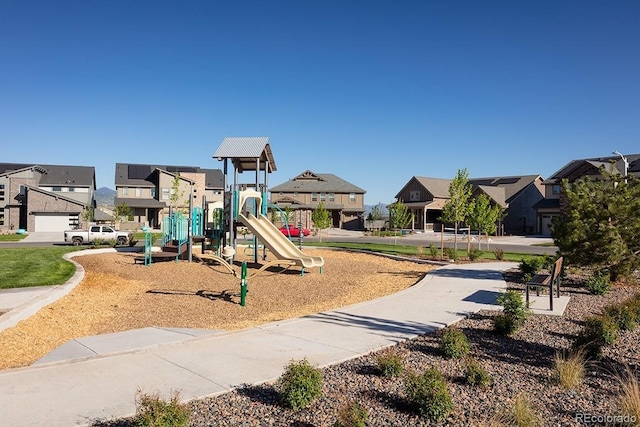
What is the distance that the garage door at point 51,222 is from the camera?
50.2 m

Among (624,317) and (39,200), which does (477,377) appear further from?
(39,200)

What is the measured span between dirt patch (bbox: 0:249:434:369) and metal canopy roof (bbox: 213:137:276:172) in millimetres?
4719

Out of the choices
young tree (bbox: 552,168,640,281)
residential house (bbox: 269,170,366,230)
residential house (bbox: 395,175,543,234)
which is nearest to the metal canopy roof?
young tree (bbox: 552,168,640,281)

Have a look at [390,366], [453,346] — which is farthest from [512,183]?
[390,366]

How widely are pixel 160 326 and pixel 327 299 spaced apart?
456cm

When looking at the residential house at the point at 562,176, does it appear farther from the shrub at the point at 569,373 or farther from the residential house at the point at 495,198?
the shrub at the point at 569,373

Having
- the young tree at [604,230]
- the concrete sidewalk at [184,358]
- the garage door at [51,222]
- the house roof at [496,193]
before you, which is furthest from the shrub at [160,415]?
the garage door at [51,222]

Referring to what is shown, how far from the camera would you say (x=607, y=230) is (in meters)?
12.2

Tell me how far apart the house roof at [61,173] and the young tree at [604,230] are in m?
58.6

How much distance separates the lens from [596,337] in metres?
6.91


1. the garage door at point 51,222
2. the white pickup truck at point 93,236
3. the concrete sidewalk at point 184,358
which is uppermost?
the garage door at point 51,222

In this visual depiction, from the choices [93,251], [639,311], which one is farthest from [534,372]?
[93,251]

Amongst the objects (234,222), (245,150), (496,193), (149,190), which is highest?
(149,190)

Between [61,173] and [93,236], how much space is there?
3353 centimetres
